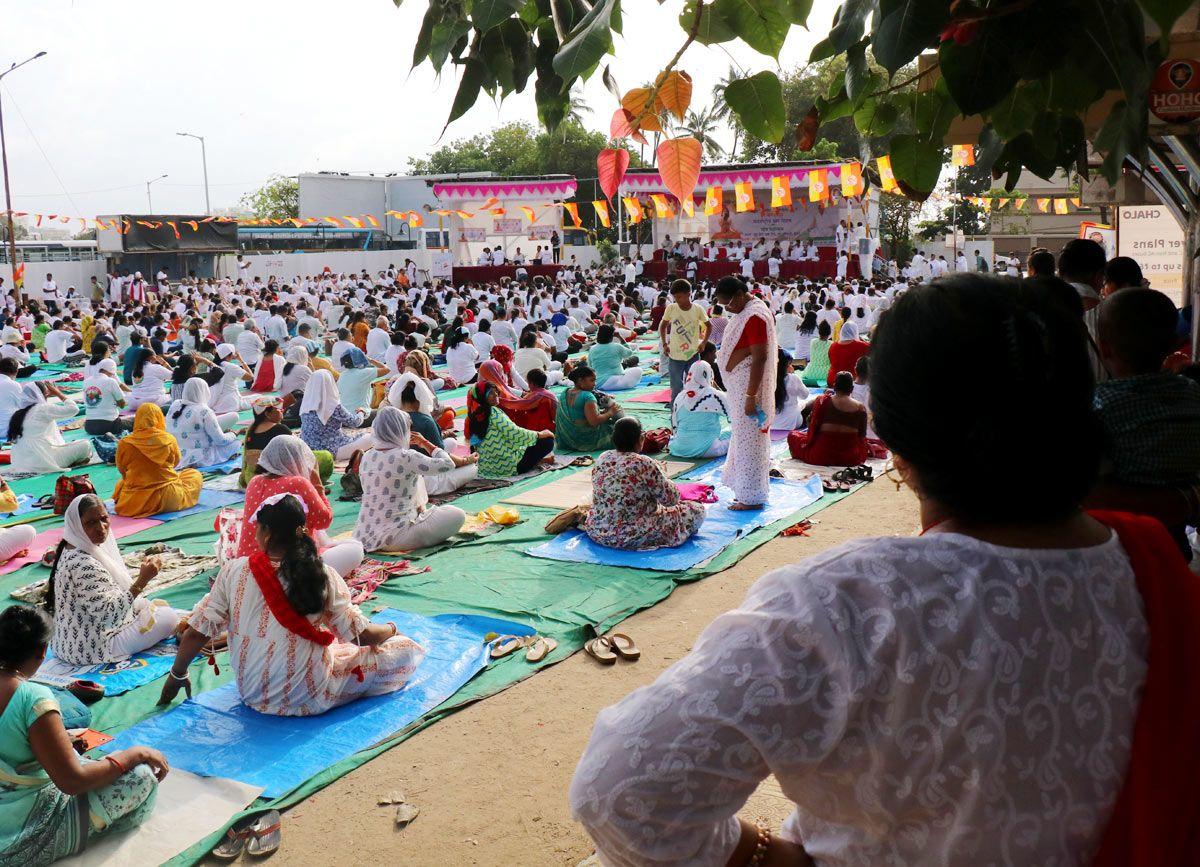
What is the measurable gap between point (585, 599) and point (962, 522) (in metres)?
4.20

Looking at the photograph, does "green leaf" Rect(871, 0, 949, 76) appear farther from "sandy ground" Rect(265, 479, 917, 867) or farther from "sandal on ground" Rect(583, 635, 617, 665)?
"sandal on ground" Rect(583, 635, 617, 665)

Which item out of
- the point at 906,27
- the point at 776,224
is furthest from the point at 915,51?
the point at 776,224

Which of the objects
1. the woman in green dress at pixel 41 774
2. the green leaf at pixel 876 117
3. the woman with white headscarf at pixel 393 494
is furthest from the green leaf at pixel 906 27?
the woman with white headscarf at pixel 393 494

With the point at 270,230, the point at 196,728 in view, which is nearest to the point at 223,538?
the point at 196,728

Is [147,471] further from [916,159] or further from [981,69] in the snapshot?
[981,69]

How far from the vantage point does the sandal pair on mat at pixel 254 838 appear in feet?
10.2

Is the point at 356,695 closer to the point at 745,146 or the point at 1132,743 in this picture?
the point at 1132,743

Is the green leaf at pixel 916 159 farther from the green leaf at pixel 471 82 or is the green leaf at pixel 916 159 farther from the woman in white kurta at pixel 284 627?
the woman in white kurta at pixel 284 627

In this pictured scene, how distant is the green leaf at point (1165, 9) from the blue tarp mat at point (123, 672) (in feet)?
13.9

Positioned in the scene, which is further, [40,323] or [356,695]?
[40,323]

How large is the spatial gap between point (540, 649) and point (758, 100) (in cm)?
322

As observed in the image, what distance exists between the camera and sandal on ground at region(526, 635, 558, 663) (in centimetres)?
446

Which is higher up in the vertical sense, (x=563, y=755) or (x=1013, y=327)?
(x=1013, y=327)

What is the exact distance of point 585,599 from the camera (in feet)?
16.9
